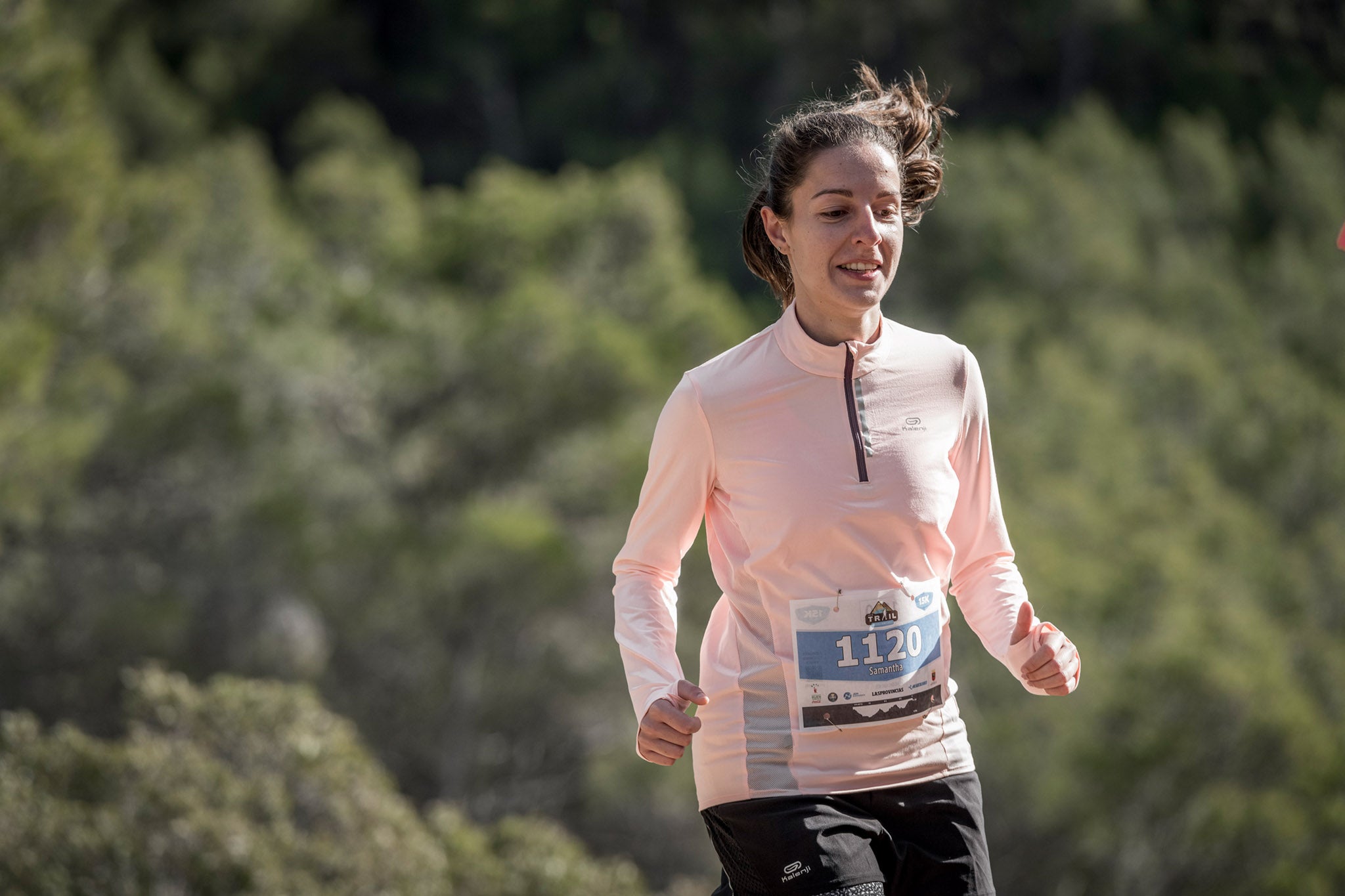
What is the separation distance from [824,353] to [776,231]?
168mm

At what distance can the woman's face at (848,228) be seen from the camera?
1542 millimetres

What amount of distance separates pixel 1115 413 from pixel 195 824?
1510cm

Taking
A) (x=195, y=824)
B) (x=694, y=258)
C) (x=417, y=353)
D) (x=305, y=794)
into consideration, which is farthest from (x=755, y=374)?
(x=694, y=258)

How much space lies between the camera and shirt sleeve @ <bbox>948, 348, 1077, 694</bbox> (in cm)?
162

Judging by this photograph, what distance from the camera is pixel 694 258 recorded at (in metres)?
19.9

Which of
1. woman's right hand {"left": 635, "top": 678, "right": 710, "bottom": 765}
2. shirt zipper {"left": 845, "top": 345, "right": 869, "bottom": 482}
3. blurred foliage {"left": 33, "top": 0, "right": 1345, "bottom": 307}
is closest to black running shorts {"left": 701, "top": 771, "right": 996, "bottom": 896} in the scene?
woman's right hand {"left": 635, "top": 678, "right": 710, "bottom": 765}

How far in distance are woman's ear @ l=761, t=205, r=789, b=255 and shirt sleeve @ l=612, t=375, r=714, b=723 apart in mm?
197

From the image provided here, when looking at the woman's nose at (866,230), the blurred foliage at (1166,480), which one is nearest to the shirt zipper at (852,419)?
the woman's nose at (866,230)

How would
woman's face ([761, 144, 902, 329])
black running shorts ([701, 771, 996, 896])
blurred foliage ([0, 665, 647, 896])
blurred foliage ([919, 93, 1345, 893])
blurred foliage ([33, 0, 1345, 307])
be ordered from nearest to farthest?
black running shorts ([701, 771, 996, 896]) < woman's face ([761, 144, 902, 329]) < blurred foliage ([0, 665, 647, 896]) < blurred foliage ([919, 93, 1345, 893]) < blurred foliage ([33, 0, 1345, 307])

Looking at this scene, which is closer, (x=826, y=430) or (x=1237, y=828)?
(x=826, y=430)

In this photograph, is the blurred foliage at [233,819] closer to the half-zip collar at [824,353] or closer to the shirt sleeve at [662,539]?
the shirt sleeve at [662,539]

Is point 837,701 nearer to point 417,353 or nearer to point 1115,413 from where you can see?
point 417,353

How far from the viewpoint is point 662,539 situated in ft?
5.20

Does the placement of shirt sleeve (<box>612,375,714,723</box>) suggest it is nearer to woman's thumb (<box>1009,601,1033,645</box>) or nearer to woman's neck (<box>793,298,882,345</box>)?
woman's neck (<box>793,298,882,345</box>)
